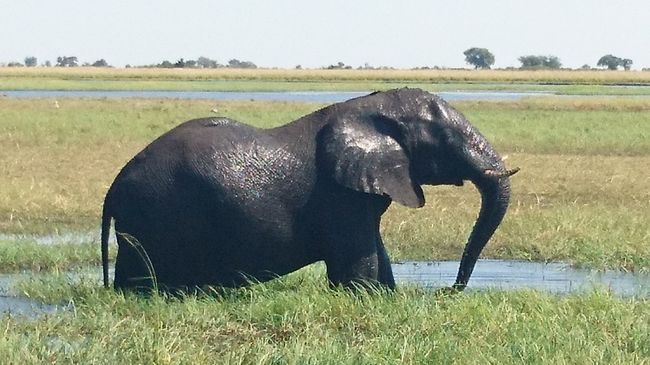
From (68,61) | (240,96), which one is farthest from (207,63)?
(240,96)

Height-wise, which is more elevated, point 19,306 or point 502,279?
point 19,306

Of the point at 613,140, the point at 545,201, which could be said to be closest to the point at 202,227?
the point at 545,201

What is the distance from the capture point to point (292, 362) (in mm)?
6469

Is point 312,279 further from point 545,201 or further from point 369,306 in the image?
point 545,201

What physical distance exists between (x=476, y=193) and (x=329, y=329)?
8.32 metres

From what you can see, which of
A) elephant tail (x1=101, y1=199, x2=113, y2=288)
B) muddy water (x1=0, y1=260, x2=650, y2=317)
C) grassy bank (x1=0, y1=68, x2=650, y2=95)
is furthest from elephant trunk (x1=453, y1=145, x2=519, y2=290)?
grassy bank (x1=0, y1=68, x2=650, y2=95)

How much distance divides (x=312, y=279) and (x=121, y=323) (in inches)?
82.7

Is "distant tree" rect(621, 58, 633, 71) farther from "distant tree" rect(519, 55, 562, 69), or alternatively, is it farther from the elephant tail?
the elephant tail

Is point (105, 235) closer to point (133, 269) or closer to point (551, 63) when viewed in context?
point (133, 269)

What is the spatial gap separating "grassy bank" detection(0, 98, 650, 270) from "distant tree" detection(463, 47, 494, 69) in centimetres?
10421

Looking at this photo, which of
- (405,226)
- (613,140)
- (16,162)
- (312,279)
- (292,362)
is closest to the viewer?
(292,362)

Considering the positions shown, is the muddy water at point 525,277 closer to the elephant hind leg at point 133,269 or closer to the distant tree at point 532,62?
the elephant hind leg at point 133,269

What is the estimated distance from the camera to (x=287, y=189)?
28.0 feet

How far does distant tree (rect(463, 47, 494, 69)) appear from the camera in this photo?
13438 cm
